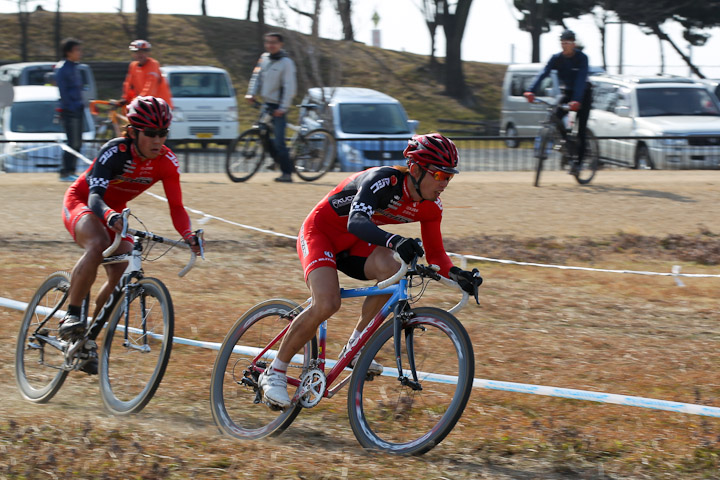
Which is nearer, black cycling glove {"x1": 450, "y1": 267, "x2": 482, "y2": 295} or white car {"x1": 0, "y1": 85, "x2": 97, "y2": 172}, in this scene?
black cycling glove {"x1": 450, "y1": 267, "x2": 482, "y2": 295}

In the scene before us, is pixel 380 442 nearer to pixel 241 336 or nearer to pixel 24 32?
pixel 241 336

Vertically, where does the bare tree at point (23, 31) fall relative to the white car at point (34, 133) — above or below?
above

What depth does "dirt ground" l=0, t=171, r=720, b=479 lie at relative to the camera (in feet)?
16.3

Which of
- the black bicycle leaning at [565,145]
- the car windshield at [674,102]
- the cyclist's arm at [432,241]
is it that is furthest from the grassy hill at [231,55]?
the cyclist's arm at [432,241]

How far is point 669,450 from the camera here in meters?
5.30

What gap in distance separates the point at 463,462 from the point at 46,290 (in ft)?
10.9

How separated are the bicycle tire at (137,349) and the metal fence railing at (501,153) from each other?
1077 centimetres

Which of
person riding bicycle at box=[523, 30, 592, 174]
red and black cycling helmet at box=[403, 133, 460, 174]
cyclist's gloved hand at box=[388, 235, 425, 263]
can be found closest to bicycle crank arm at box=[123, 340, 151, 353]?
cyclist's gloved hand at box=[388, 235, 425, 263]

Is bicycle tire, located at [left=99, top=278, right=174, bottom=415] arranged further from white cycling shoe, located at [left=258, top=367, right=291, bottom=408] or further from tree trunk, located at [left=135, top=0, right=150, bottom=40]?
tree trunk, located at [left=135, top=0, right=150, bottom=40]

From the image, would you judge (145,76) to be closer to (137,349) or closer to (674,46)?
(137,349)

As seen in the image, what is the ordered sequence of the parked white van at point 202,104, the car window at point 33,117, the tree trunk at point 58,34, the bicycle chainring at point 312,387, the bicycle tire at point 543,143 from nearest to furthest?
the bicycle chainring at point 312,387 → the bicycle tire at point 543,143 → the car window at point 33,117 → the parked white van at point 202,104 → the tree trunk at point 58,34

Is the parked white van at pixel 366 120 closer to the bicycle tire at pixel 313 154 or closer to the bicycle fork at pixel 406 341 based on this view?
the bicycle tire at pixel 313 154

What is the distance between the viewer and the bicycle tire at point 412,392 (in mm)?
4945

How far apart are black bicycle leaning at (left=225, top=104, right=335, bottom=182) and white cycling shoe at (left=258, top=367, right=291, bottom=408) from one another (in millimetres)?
9062
